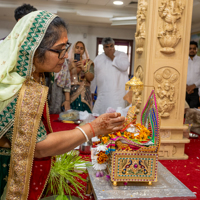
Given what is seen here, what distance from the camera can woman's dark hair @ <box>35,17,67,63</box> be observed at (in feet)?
3.84

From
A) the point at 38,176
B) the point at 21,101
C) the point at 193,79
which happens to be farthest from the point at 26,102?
the point at 193,79

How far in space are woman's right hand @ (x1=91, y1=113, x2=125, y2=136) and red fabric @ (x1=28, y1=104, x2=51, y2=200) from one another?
0.27 meters

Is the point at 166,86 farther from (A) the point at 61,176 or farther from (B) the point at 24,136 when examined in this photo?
(B) the point at 24,136

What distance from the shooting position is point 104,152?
1.62 metres

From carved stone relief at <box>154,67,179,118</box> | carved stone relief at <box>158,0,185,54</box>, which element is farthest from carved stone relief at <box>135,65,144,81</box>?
carved stone relief at <box>158,0,185,54</box>

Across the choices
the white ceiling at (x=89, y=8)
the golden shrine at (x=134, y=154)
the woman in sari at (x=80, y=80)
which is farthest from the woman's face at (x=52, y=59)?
the white ceiling at (x=89, y=8)

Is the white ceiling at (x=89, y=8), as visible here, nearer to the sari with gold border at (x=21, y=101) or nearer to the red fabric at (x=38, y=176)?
the sari with gold border at (x=21, y=101)

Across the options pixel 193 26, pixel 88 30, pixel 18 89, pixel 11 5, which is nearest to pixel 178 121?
pixel 18 89

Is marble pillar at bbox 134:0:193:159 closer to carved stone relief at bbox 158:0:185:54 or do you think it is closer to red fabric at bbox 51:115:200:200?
carved stone relief at bbox 158:0:185:54

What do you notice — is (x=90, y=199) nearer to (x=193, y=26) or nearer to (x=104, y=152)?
(x=104, y=152)

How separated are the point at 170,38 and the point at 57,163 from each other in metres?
1.69

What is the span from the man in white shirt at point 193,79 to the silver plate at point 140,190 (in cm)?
378

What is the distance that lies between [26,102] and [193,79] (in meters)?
4.76

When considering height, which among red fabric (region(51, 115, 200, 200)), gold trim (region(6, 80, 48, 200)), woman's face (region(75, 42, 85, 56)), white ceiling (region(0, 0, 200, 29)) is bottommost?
red fabric (region(51, 115, 200, 200))
